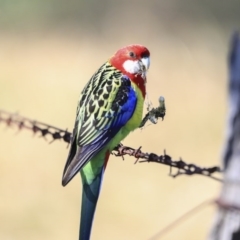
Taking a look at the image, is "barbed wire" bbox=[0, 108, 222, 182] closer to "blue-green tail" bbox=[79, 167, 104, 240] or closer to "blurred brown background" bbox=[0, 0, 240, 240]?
"blue-green tail" bbox=[79, 167, 104, 240]

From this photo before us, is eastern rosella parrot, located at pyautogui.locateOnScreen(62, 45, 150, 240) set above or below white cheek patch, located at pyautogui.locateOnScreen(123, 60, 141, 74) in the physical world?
below

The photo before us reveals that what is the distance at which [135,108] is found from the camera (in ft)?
12.4

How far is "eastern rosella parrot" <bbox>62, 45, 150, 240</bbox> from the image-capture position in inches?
138

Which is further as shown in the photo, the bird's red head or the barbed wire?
the bird's red head

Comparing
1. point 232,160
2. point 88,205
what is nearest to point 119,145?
point 88,205

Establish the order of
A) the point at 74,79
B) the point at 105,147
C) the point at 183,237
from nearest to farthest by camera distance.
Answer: the point at 105,147 < the point at 183,237 < the point at 74,79

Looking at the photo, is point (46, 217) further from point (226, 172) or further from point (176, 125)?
point (226, 172)

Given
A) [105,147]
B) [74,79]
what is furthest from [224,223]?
[74,79]

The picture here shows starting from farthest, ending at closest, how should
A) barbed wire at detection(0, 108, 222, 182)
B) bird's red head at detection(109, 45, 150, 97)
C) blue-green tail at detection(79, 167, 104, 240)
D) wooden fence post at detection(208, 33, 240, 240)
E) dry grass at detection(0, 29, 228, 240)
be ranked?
dry grass at detection(0, 29, 228, 240) < bird's red head at detection(109, 45, 150, 97) < blue-green tail at detection(79, 167, 104, 240) < barbed wire at detection(0, 108, 222, 182) < wooden fence post at detection(208, 33, 240, 240)

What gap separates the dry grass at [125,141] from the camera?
7109mm

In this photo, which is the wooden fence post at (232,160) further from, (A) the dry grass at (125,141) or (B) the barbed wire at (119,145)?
(A) the dry grass at (125,141)

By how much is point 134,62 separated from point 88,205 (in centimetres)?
90

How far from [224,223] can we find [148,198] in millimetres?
5475

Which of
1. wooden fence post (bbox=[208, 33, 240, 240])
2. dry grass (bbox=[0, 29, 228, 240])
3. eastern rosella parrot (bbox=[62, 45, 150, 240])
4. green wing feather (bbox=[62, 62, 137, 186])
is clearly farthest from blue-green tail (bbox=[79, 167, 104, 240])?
dry grass (bbox=[0, 29, 228, 240])
